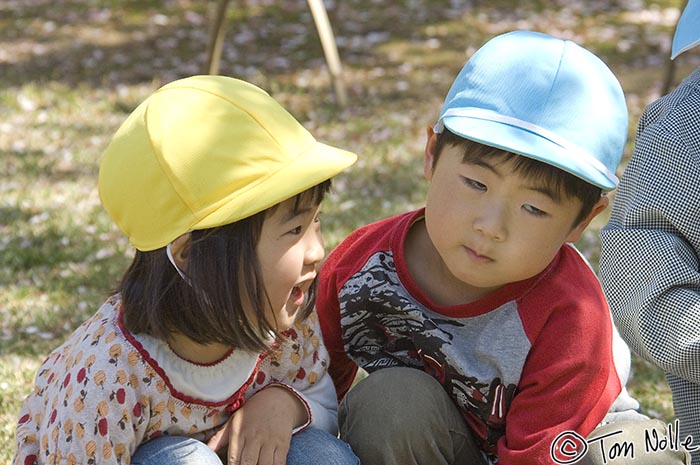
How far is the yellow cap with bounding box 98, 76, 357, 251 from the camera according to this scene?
1.77 m

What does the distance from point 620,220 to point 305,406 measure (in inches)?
30.3

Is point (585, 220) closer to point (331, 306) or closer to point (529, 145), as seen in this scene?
point (529, 145)

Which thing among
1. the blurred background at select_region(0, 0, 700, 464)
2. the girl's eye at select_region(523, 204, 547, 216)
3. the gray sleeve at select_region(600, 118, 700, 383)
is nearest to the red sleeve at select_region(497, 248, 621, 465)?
the gray sleeve at select_region(600, 118, 700, 383)

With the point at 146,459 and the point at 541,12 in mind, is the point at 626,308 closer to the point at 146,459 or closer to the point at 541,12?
the point at 146,459

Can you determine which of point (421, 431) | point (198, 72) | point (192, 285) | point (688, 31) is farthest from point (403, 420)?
point (198, 72)

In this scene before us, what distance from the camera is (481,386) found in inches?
80.0

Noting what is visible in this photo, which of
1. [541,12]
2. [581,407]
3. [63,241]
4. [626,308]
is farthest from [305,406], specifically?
[541,12]

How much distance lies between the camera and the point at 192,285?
5.97 ft

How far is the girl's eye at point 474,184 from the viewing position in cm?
189

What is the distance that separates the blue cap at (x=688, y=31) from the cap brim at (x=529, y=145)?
373mm

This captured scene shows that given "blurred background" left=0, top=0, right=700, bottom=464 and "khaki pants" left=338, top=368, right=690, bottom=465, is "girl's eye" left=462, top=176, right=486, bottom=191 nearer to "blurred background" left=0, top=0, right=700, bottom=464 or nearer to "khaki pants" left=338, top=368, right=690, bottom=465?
"khaki pants" left=338, top=368, right=690, bottom=465

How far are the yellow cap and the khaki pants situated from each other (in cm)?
49

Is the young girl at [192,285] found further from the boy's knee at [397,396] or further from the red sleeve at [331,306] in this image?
the red sleeve at [331,306]
